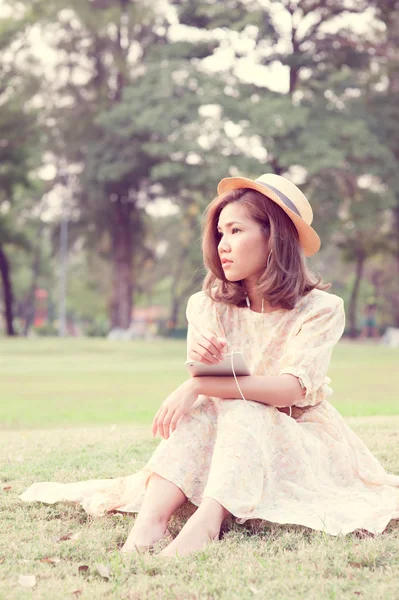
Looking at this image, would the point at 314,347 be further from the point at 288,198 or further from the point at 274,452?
the point at 288,198

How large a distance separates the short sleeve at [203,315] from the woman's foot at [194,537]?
3.09ft

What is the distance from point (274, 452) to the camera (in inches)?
142

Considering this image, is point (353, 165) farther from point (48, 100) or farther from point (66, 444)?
point (66, 444)

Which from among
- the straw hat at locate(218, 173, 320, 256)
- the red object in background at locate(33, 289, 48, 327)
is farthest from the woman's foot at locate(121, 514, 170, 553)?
the red object in background at locate(33, 289, 48, 327)

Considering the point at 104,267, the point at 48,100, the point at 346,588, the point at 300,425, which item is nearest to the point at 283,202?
the point at 300,425

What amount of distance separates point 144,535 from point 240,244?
4.40ft

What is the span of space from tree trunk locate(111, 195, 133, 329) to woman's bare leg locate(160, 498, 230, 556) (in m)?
33.4

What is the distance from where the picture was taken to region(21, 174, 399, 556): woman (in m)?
3.41

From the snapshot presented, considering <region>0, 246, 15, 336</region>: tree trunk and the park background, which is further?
<region>0, 246, 15, 336</region>: tree trunk

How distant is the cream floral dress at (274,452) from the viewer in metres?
3.42

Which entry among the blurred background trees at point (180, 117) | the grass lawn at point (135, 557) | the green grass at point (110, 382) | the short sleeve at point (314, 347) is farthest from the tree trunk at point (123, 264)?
the short sleeve at point (314, 347)

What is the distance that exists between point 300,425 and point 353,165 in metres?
27.8

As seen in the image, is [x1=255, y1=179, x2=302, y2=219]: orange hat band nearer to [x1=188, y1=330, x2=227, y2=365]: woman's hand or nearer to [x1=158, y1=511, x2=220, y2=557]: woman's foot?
[x1=188, y1=330, x2=227, y2=365]: woman's hand

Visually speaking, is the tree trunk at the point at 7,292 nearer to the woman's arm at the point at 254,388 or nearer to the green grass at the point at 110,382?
the green grass at the point at 110,382
